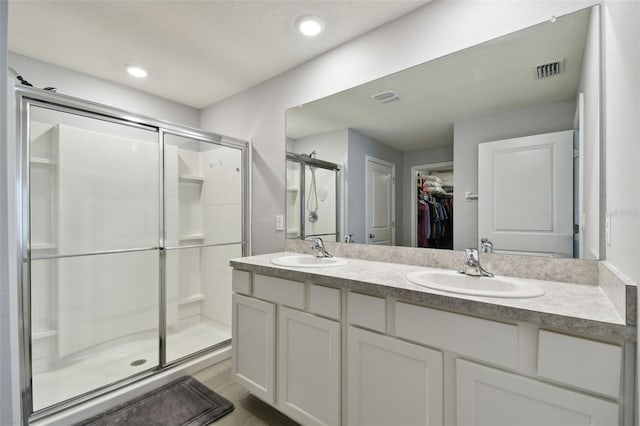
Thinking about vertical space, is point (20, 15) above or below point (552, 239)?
above

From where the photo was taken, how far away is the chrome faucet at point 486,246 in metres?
1.43

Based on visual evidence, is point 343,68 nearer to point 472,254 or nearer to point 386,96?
point 386,96

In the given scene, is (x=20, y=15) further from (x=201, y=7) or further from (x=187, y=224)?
(x=187, y=224)

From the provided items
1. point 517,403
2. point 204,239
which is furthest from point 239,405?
point 517,403

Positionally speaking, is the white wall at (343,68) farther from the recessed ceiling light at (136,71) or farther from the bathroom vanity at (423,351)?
the bathroom vanity at (423,351)

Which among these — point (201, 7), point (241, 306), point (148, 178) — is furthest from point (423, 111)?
point (148, 178)

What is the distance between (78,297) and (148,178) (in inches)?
42.0

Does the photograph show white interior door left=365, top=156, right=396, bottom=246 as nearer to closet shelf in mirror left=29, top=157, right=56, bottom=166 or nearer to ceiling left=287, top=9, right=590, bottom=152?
ceiling left=287, top=9, right=590, bottom=152

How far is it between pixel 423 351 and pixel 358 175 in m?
1.15

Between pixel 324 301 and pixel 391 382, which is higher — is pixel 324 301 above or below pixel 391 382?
above

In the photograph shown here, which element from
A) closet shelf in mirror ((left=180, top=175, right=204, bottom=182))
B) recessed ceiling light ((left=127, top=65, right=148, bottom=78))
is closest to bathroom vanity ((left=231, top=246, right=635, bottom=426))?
closet shelf in mirror ((left=180, top=175, right=204, bottom=182))

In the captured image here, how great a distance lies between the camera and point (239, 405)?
70.7 inches

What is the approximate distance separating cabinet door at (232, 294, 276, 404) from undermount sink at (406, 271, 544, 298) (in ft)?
2.78

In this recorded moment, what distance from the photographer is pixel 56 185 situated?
2.08 meters
